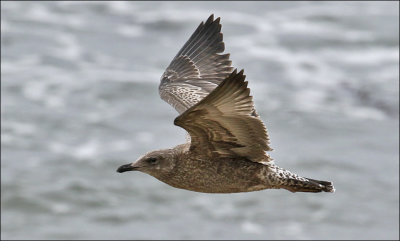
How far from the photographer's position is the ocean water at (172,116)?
1008 inches

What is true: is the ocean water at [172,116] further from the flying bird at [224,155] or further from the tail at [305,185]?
the flying bird at [224,155]

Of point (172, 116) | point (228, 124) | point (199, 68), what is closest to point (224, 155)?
point (228, 124)

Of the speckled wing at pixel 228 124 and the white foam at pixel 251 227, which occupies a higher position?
the white foam at pixel 251 227

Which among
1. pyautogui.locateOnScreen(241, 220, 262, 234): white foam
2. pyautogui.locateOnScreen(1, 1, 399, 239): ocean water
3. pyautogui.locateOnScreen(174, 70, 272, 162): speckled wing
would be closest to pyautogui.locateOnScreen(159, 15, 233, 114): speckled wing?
pyautogui.locateOnScreen(174, 70, 272, 162): speckled wing

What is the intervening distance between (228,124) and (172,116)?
18.5 m

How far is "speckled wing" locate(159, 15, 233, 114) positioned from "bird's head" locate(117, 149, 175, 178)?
1.58 metres

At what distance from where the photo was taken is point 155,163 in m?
9.98

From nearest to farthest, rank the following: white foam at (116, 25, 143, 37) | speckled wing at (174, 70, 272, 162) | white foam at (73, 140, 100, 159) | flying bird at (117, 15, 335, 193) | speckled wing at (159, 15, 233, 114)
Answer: speckled wing at (174, 70, 272, 162), flying bird at (117, 15, 335, 193), speckled wing at (159, 15, 233, 114), white foam at (73, 140, 100, 159), white foam at (116, 25, 143, 37)

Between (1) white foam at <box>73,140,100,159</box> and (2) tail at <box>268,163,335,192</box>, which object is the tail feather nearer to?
(2) tail at <box>268,163,335,192</box>

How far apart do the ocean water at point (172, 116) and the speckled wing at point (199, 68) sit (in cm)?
1278

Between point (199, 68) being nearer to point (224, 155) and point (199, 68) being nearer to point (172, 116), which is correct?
point (224, 155)

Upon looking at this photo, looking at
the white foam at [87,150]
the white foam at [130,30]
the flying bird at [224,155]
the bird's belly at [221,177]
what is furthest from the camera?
the white foam at [130,30]

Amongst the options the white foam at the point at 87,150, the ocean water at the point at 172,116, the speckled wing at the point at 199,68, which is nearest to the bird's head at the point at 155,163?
the speckled wing at the point at 199,68

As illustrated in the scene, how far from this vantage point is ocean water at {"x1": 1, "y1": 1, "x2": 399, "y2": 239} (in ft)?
84.0
